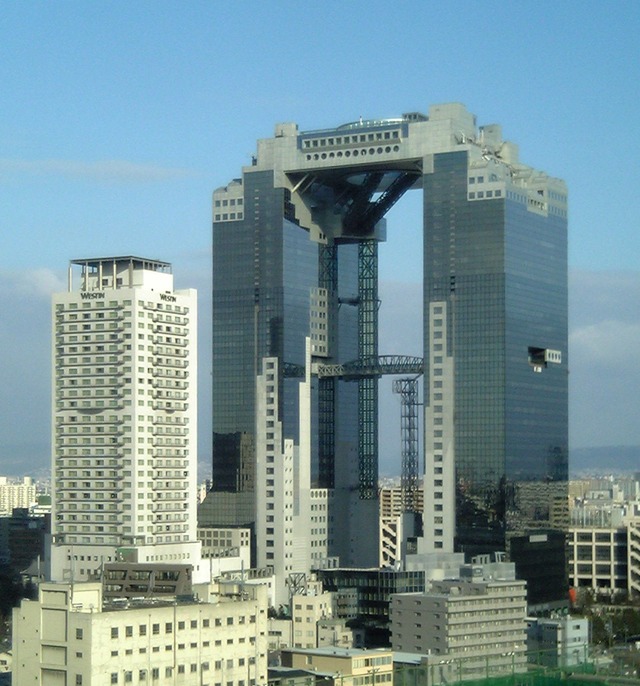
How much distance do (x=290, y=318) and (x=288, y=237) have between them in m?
5.89

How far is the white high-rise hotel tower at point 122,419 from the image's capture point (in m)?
114

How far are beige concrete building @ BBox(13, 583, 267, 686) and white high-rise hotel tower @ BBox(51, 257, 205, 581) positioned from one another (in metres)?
41.1

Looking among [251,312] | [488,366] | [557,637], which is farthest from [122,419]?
[557,637]

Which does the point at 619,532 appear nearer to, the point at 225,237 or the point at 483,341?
the point at 483,341

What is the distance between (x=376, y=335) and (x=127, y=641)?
2731 inches

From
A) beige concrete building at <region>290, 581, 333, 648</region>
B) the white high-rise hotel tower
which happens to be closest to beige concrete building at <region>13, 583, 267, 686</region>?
beige concrete building at <region>290, 581, 333, 648</region>

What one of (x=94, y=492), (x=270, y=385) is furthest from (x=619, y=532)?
(x=94, y=492)

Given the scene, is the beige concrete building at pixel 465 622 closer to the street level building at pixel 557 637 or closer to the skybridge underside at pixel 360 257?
the street level building at pixel 557 637

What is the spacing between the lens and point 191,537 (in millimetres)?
117812

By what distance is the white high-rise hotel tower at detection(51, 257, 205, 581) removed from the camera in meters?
114

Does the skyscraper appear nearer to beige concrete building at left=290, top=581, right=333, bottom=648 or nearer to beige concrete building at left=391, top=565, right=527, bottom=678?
beige concrete building at left=290, top=581, right=333, bottom=648

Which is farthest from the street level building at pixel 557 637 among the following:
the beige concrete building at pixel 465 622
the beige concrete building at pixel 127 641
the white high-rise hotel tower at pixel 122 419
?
the beige concrete building at pixel 127 641

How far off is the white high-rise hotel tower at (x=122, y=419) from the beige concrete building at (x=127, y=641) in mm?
41139

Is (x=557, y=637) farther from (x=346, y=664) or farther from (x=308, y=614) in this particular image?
(x=346, y=664)
